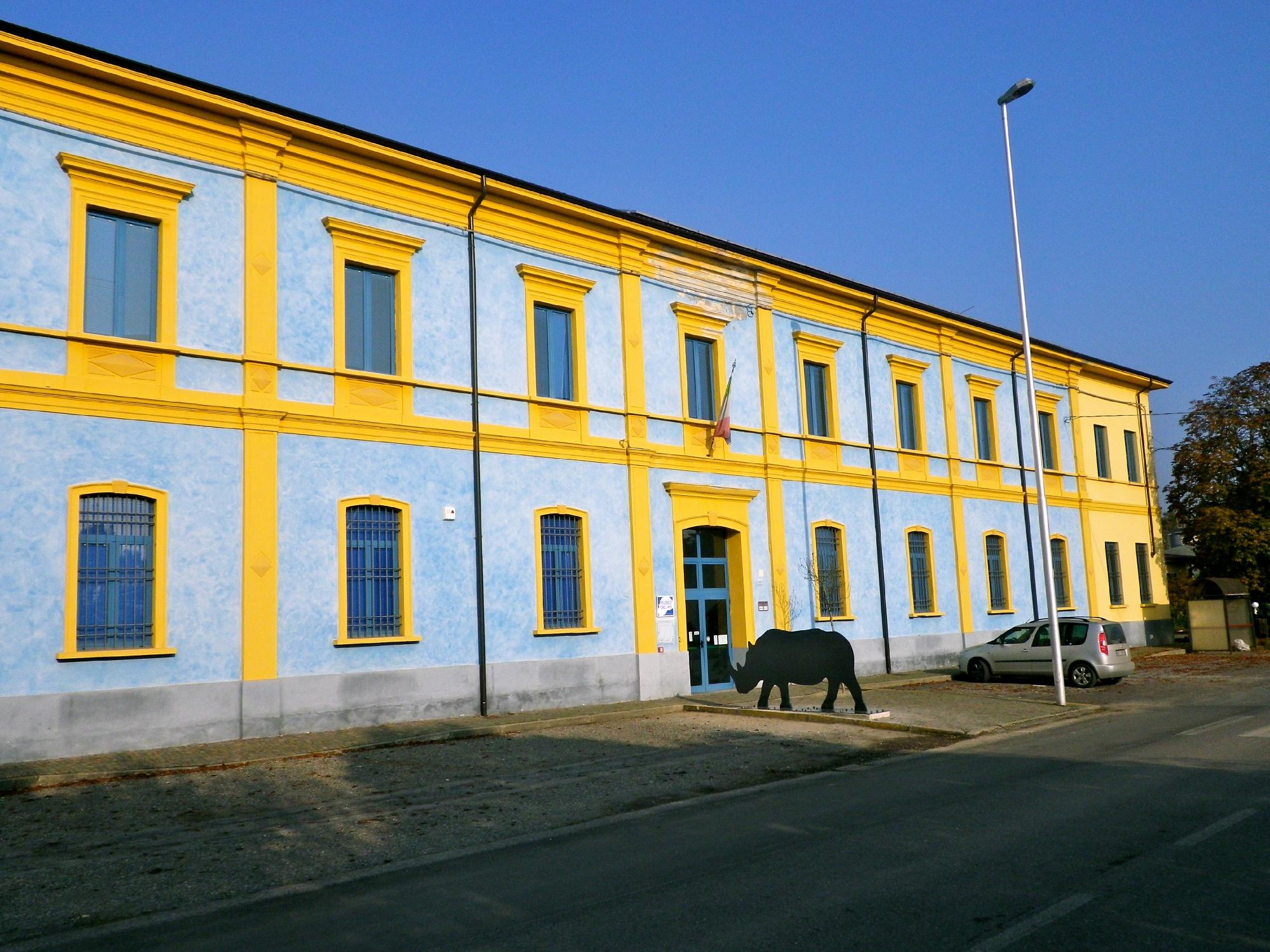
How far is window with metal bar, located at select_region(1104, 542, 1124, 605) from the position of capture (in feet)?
112

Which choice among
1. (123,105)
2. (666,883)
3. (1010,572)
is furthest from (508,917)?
(1010,572)

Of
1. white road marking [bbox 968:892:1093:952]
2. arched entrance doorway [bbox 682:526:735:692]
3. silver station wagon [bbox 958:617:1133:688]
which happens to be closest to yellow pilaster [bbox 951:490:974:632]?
silver station wagon [bbox 958:617:1133:688]

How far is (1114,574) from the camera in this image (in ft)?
113

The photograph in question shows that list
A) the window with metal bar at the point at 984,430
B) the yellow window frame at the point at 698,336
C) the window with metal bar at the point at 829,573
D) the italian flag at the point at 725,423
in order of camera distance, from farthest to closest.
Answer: the window with metal bar at the point at 984,430
the window with metal bar at the point at 829,573
the yellow window frame at the point at 698,336
the italian flag at the point at 725,423

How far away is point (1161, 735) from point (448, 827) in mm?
9445

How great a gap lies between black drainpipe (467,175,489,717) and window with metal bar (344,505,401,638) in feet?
4.68

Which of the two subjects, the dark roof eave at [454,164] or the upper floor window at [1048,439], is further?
the upper floor window at [1048,439]

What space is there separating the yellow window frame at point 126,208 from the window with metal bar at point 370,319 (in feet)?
9.36

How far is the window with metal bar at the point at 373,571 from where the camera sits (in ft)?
54.1

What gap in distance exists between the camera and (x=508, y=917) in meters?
6.11

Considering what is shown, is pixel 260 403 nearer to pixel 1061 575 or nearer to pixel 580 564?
pixel 580 564

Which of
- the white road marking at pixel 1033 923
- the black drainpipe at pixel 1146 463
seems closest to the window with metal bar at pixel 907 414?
the black drainpipe at pixel 1146 463

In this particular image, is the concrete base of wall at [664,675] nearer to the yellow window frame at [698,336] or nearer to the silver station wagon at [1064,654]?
the yellow window frame at [698,336]

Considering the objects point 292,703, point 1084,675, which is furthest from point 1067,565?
point 292,703
